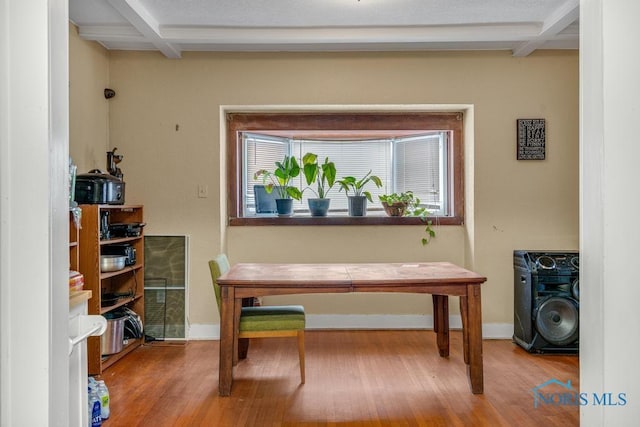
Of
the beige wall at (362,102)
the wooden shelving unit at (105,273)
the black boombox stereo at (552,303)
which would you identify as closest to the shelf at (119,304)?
the wooden shelving unit at (105,273)

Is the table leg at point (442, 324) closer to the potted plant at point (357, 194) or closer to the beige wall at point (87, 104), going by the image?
the potted plant at point (357, 194)

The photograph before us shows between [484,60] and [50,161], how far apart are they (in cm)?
394

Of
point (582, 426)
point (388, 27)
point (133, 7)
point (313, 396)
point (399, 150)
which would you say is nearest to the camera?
point (582, 426)

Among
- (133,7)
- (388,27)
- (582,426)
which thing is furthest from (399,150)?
(582,426)

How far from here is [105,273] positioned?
3.48m

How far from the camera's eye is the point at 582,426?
1.28 m

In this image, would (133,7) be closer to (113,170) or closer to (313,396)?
(113,170)

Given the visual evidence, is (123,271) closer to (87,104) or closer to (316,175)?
(87,104)

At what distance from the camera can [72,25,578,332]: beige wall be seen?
4262 millimetres

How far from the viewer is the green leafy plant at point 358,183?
4579mm

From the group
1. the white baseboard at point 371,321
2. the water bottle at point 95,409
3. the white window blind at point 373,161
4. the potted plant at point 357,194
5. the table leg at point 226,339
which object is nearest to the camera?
the water bottle at point 95,409

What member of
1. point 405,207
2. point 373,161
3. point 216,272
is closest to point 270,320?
point 216,272

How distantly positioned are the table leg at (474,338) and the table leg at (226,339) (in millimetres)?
1466

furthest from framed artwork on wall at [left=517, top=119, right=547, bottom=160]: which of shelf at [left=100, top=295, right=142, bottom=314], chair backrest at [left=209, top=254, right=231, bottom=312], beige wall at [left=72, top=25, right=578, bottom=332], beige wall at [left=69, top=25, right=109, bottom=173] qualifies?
beige wall at [left=69, top=25, right=109, bottom=173]
